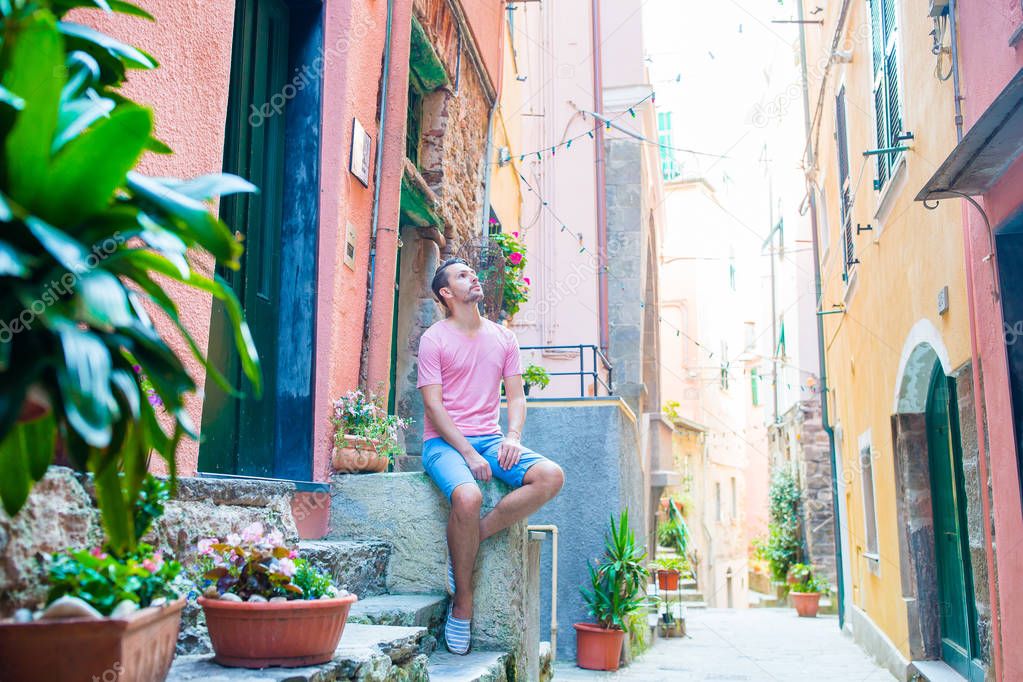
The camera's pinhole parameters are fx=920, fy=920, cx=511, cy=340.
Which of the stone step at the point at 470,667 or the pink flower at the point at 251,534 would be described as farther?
the stone step at the point at 470,667

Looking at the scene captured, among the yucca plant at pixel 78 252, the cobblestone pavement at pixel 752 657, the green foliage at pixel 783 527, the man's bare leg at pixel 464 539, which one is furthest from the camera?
the green foliage at pixel 783 527

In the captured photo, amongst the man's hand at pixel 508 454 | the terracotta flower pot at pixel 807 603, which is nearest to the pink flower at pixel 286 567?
the man's hand at pixel 508 454

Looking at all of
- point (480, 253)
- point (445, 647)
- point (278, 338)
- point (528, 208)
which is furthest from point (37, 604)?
point (528, 208)

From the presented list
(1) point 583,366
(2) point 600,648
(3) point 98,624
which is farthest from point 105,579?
(1) point 583,366

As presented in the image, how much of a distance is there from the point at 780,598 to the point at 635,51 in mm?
9656

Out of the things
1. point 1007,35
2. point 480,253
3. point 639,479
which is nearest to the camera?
point 1007,35

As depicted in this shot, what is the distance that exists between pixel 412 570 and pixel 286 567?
68.9 inches

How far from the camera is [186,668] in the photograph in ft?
7.61

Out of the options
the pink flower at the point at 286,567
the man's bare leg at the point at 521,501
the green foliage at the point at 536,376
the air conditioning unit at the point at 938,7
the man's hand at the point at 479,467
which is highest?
the air conditioning unit at the point at 938,7

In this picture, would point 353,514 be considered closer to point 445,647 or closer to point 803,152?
point 445,647

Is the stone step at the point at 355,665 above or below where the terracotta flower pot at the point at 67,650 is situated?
below

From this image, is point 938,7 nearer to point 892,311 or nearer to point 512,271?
point 892,311

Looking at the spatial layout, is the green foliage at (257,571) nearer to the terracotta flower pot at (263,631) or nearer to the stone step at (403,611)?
the terracotta flower pot at (263,631)

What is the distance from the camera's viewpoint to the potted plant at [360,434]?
439cm
